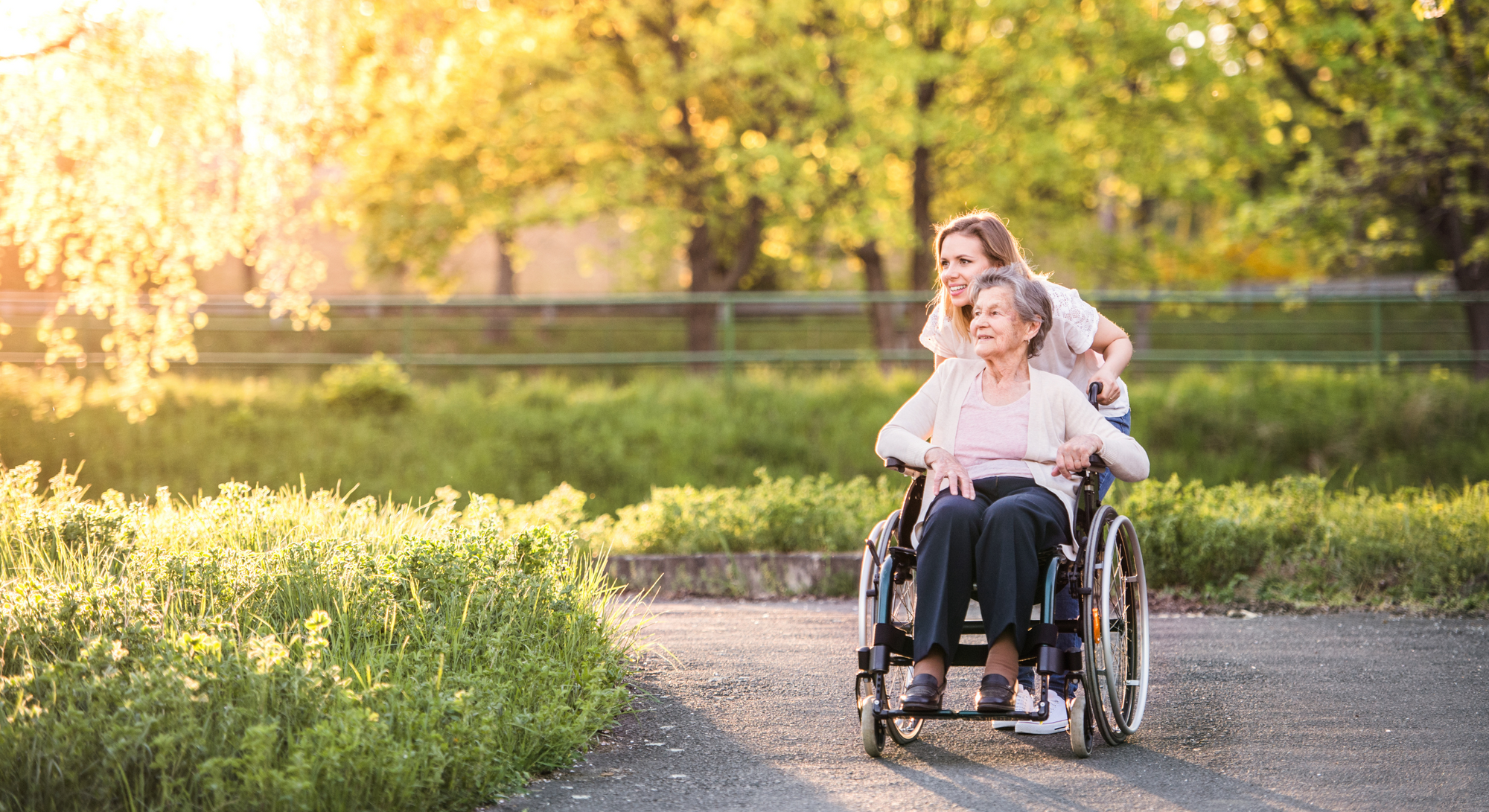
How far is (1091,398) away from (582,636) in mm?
1827

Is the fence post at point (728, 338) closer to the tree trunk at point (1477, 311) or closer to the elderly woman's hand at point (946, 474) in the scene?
the tree trunk at point (1477, 311)

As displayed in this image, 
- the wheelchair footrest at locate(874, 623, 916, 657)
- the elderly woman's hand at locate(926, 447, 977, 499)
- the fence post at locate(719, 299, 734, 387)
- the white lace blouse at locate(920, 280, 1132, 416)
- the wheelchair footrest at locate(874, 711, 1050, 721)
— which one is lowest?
the wheelchair footrest at locate(874, 711, 1050, 721)

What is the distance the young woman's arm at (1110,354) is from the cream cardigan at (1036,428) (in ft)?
0.58

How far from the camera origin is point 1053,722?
3639 mm

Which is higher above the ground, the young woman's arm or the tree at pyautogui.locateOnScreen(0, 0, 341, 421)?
the tree at pyautogui.locateOnScreen(0, 0, 341, 421)

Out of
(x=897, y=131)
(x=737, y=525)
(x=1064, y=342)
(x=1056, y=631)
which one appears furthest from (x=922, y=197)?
(x=1056, y=631)

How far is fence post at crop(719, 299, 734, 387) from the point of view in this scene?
43.7ft

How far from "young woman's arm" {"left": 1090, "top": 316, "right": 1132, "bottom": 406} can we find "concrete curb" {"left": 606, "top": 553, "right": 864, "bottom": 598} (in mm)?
2912

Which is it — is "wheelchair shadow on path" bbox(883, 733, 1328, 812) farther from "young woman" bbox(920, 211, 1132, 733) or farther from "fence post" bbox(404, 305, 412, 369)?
"fence post" bbox(404, 305, 412, 369)

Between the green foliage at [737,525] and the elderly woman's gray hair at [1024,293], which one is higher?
the elderly woman's gray hair at [1024,293]

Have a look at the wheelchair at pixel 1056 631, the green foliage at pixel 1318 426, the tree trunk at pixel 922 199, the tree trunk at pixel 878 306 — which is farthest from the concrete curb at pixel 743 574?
the tree trunk at pixel 922 199

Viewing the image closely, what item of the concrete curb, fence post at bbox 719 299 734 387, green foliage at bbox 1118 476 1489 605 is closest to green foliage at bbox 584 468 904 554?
the concrete curb

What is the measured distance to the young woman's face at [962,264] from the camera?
4254 mm

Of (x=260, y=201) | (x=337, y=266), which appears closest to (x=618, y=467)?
(x=260, y=201)
